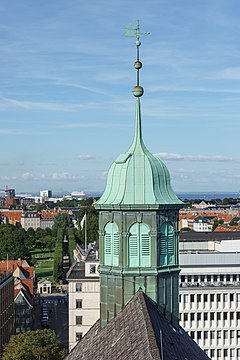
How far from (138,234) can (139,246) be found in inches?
12.3

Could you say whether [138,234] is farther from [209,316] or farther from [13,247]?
[13,247]

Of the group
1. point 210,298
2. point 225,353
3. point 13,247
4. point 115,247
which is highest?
point 115,247

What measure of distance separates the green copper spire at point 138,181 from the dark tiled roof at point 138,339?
2488 mm

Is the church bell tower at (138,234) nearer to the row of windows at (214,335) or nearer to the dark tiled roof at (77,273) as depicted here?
the dark tiled roof at (77,273)

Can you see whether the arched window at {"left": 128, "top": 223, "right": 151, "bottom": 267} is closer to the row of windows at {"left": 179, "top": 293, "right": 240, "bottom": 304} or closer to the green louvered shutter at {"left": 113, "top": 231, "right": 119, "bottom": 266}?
the green louvered shutter at {"left": 113, "top": 231, "right": 119, "bottom": 266}

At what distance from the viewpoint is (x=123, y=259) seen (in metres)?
16.2

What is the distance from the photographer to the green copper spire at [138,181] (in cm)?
1652

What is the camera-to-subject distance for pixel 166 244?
54.8ft

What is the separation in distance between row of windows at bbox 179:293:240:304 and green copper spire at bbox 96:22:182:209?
4494 centimetres

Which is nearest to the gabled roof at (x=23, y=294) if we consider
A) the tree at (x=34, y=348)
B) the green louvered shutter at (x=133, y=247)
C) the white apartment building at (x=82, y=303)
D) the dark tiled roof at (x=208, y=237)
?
the dark tiled roof at (x=208, y=237)

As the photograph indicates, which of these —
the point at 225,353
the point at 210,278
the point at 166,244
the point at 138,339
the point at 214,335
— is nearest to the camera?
the point at 138,339

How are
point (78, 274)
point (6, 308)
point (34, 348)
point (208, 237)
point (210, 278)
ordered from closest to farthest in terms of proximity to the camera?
point (34, 348), point (78, 274), point (210, 278), point (6, 308), point (208, 237)

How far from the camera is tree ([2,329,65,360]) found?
4894 centimetres

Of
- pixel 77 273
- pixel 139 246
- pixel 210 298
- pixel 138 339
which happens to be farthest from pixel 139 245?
pixel 210 298
